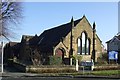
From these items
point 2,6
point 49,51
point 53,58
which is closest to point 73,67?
point 53,58

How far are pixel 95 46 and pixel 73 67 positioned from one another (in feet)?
80.5

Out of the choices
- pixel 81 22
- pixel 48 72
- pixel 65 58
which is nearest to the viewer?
pixel 48 72

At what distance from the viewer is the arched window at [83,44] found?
61906 millimetres

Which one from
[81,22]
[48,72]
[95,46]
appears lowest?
[48,72]

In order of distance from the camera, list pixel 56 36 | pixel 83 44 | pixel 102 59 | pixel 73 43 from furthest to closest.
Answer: pixel 56 36
pixel 83 44
pixel 73 43
pixel 102 59

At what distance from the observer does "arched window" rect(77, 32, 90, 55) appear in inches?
2437

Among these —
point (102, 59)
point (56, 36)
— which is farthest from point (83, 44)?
point (56, 36)

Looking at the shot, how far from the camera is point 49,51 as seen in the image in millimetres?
59781

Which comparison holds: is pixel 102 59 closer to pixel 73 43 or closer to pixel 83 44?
pixel 83 44

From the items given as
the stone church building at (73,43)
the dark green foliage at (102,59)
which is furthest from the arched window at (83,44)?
the dark green foliage at (102,59)

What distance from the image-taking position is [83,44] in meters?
62.3

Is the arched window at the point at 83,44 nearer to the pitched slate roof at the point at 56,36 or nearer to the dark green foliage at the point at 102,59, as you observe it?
the pitched slate roof at the point at 56,36

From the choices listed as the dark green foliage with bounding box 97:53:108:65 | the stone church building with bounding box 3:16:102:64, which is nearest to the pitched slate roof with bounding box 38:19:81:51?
the stone church building with bounding box 3:16:102:64

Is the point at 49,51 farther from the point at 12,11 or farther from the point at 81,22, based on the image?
the point at 12,11
